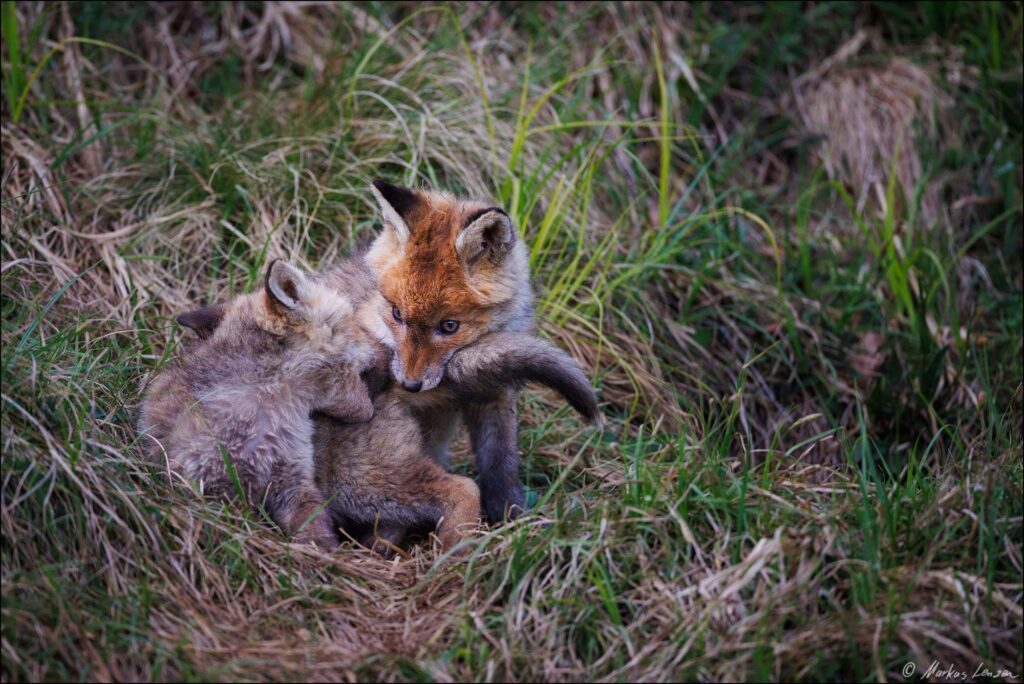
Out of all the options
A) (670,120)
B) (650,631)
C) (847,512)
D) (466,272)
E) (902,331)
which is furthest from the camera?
(670,120)

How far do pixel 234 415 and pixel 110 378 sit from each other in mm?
727

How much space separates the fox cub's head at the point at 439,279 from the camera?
4406 millimetres

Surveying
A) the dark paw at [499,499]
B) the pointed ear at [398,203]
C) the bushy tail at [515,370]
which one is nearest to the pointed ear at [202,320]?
the pointed ear at [398,203]

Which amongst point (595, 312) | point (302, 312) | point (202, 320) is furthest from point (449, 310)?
point (595, 312)

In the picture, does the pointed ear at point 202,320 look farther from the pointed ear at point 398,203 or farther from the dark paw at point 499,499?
the dark paw at point 499,499

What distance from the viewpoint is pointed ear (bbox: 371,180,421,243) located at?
177 inches

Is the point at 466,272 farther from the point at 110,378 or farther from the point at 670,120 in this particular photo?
the point at 670,120

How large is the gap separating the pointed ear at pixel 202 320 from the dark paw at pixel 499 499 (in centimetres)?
141

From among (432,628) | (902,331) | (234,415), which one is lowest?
(902,331)

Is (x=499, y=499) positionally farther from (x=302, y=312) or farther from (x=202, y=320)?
(x=202, y=320)

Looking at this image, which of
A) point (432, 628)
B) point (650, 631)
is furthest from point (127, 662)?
point (650, 631)

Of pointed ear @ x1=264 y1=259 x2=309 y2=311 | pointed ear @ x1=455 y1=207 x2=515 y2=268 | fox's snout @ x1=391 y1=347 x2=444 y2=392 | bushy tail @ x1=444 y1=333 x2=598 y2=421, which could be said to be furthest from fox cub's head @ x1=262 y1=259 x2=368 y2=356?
pointed ear @ x1=455 y1=207 x2=515 y2=268

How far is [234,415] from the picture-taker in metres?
3.87

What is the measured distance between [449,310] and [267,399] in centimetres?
97
